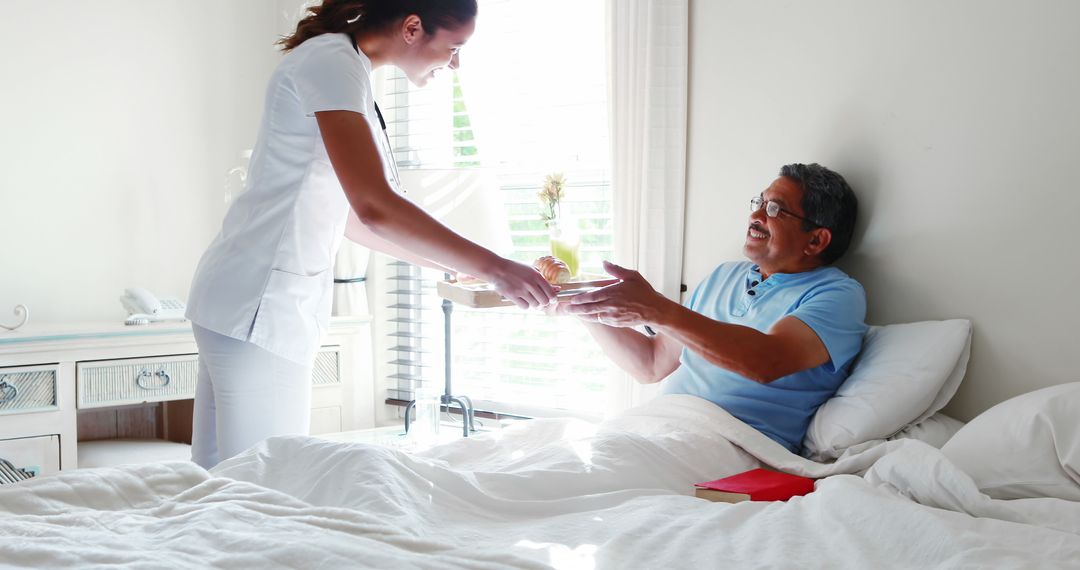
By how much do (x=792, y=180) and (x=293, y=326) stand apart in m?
1.22

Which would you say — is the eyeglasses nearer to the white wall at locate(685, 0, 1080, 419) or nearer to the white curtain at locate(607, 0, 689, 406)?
the white wall at locate(685, 0, 1080, 419)

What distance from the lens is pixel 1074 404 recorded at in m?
1.48

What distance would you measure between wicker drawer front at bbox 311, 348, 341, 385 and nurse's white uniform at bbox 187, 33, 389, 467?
4.46 ft

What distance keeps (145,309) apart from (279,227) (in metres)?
1.42

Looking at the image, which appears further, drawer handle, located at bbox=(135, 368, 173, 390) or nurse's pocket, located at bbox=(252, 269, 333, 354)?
drawer handle, located at bbox=(135, 368, 173, 390)

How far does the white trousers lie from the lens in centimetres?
181

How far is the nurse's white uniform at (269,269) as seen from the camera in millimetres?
1794

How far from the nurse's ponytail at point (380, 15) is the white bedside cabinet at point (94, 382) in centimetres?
143

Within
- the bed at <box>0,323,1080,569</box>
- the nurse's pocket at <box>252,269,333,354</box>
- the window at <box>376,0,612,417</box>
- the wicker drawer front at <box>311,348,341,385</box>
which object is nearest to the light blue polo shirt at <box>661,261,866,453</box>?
the bed at <box>0,323,1080,569</box>

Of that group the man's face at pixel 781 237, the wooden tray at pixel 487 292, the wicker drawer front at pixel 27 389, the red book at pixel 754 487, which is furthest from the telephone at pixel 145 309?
the red book at pixel 754 487

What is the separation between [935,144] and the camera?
1.96 m

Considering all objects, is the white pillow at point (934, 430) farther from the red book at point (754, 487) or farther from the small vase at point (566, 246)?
the small vase at point (566, 246)

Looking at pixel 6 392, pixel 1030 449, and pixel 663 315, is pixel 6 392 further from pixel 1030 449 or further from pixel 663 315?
pixel 1030 449

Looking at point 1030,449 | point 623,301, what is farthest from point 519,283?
point 1030,449
